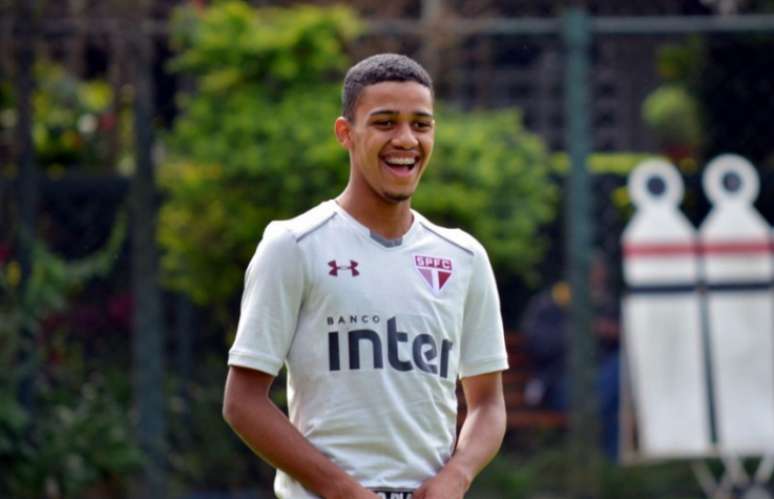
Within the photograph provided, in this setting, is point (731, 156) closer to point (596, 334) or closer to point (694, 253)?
point (694, 253)

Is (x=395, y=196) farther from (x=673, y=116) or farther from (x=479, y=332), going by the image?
(x=673, y=116)

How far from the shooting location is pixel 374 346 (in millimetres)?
3531

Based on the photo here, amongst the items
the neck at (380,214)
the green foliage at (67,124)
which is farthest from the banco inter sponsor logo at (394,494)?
the green foliage at (67,124)

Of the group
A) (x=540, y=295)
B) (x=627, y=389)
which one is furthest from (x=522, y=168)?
(x=627, y=389)

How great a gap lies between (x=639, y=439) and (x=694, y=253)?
3.09ft

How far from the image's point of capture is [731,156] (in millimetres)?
8164

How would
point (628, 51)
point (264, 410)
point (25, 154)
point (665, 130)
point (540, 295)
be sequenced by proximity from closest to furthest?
point (264, 410) < point (25, 154) < point (540, 295) < point (665, 130) < point (628, 51)

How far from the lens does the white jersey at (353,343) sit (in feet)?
11.5

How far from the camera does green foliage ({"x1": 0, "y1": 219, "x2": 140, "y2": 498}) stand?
294 inches

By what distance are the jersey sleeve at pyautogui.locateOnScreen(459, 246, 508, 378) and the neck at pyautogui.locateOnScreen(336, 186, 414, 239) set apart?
222mm

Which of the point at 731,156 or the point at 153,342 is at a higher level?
the point at 731,156

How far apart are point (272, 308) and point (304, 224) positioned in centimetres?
21

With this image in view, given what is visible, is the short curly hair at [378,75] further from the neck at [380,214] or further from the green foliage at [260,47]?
the green foliage at [260,47]

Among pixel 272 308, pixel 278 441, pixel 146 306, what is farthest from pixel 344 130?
pixel 146 306
